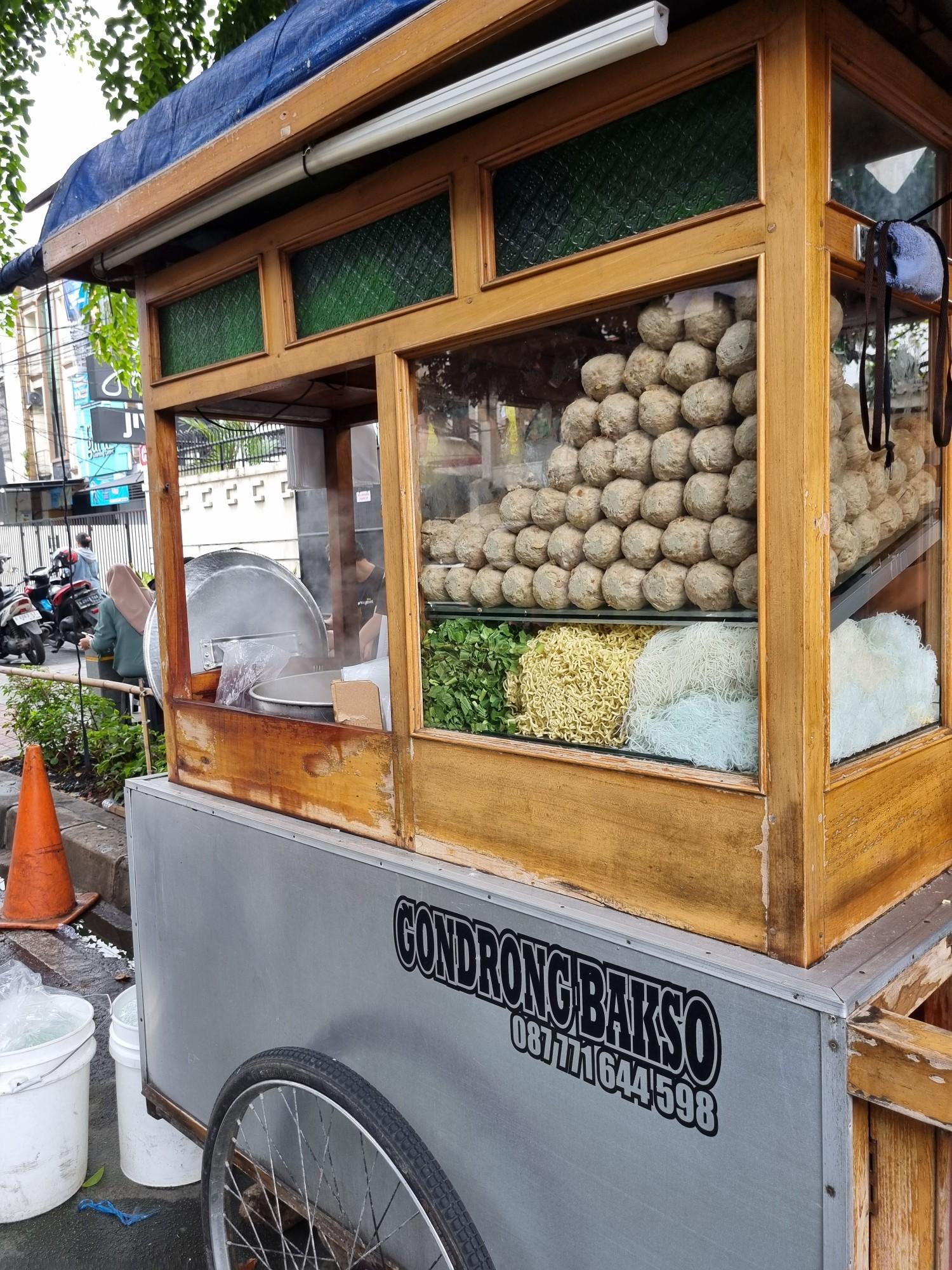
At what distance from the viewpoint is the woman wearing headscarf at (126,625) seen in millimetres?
6727

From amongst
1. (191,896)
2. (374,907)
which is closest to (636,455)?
(374,907)

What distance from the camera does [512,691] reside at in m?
2.01

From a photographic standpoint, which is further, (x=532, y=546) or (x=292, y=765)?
(x=292, y=765)

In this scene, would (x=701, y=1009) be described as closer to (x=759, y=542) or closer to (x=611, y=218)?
(x=759, y=542)

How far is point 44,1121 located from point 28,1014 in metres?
0.34

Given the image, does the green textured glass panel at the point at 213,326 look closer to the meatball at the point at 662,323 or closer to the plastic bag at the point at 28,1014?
the meatball at the point at 662,323

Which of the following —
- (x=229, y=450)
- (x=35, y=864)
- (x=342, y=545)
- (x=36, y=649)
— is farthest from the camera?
(x=36, y=649)

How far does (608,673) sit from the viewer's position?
1.85 m

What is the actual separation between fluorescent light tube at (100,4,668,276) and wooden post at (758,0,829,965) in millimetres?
237

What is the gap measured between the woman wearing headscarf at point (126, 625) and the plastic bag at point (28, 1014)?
354 cm

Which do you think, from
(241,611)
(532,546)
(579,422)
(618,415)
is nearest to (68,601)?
(241,611)

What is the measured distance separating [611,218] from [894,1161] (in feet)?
5.45

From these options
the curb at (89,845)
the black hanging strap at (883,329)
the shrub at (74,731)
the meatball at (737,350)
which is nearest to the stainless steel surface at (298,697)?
the meatball at (737,350)

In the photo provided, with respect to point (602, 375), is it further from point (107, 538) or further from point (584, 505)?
point (107, 538)
